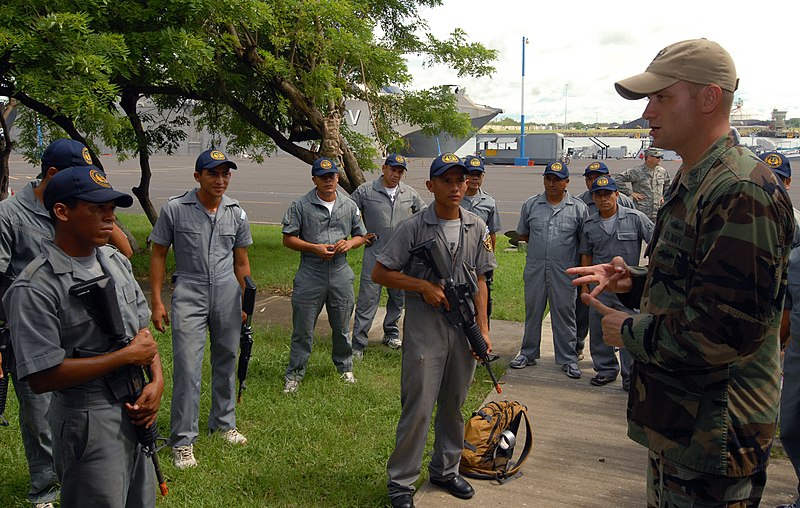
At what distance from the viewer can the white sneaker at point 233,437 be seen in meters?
4.84

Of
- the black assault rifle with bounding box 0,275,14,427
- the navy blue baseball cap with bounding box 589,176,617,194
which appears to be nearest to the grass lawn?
the black assault rifle with bounding box 0,275,14,427

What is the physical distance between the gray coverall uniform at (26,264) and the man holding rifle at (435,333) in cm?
198

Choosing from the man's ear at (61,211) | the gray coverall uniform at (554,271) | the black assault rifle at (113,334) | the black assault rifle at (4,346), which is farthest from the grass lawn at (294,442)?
the man's ear at (61,211)

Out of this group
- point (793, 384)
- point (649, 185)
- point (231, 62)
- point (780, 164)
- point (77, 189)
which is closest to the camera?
point (77, 189)

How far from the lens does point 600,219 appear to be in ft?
20.8

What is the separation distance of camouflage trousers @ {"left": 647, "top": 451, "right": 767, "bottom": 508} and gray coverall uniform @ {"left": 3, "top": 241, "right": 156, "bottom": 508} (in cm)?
209

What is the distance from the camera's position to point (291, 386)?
5.93 metres

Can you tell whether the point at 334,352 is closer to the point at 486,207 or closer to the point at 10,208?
the point at 486,207

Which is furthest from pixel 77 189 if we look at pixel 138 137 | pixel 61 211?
pixel 138 137

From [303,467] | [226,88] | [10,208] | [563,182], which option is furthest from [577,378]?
[226,88]

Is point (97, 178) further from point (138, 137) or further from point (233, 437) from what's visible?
point (138, 137)

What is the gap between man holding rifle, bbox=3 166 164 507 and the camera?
2.50 metres

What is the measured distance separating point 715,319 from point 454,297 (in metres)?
2.08

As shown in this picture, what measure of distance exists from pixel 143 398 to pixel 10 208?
70.1 inches
